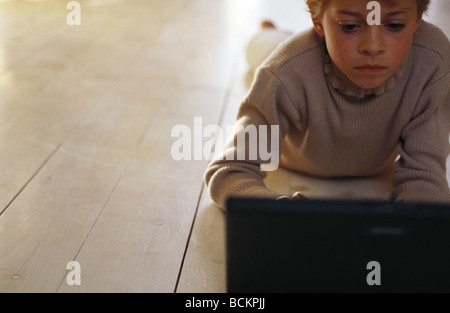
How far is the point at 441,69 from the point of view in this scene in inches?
37.7

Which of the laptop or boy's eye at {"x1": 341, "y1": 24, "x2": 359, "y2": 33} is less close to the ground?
boy's eye at {"x1": 341, "y1": 24, "x2": 359, "y2": 33}

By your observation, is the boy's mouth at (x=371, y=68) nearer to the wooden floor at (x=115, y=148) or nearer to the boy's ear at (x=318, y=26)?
the boy's ear at (x=318, y=26)

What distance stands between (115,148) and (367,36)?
0.58 m

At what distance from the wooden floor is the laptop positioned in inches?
5.8

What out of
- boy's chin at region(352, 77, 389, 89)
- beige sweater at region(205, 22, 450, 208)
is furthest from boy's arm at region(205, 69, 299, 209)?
boy's chin at region(352, 77, 389, 89)

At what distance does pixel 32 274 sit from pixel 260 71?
18.5 inches

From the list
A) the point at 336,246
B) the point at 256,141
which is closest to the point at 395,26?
the point at 256,141

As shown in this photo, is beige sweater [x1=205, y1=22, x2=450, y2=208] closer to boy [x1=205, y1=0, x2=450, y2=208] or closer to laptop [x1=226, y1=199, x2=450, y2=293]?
boy [x1=205, y1=0, x2=450, y2=208]

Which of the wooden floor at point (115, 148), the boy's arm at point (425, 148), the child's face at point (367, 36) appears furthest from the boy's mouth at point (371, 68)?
the wooden floor at point (115, 148)

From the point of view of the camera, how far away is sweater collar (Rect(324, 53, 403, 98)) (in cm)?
94

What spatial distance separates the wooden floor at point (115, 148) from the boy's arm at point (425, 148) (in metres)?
0.10

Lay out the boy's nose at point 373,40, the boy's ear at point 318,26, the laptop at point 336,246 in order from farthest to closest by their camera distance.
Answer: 1. the boy's ear at point 318,26
2. the boy's nose at point 373,40
3. the laptop at point 336,246

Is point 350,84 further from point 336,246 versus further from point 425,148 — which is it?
point 336,246

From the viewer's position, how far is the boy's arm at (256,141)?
947 millimetres
